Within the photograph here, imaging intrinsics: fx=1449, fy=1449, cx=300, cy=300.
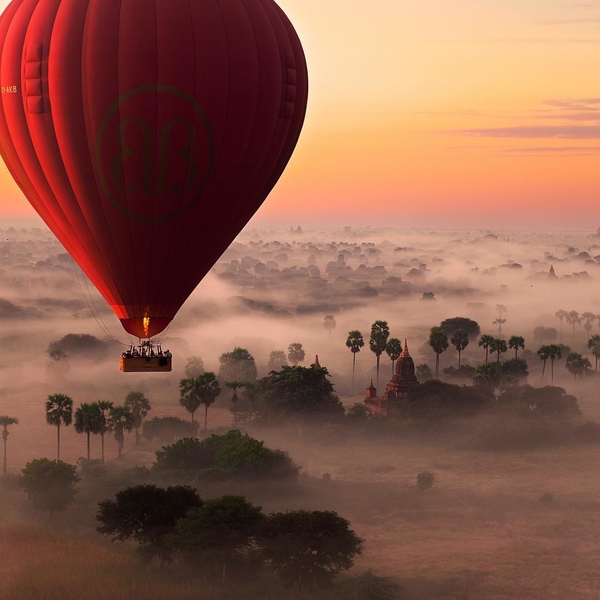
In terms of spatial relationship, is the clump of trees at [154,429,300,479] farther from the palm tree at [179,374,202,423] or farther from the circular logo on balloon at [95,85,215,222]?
the circular logo on balloon at [95,85,215,222]

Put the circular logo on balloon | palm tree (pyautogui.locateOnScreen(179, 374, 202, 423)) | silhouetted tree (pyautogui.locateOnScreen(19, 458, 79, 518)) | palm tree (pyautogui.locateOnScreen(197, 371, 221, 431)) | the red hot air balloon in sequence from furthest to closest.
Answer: palm tree (pyautogui.locateOnScreen(179, 374, 202, 423))
palm tree (pyautogui.locateOnScreen(197, 371, 221, 431))
silhouetted tree (pyautogui.locateOnScreen(19, 458, 79, 518))
the circular logo on balloon
the red hot air balloon

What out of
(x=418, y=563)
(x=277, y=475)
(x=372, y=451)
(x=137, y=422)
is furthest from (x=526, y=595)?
(x=137, y=422)

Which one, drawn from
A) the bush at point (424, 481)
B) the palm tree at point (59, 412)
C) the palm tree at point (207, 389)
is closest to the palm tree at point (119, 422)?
the palm tree at point (59, 412)

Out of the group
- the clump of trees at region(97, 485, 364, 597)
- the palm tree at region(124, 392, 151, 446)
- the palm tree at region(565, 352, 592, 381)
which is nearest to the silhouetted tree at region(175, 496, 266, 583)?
the clump of trees at region(97, 485, 364, 597)

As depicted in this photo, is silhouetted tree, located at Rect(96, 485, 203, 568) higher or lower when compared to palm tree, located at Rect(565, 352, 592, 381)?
lower

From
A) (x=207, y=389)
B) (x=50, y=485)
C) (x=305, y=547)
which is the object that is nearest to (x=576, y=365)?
(x=207, y=389)

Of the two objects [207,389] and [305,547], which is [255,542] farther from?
[207,389]

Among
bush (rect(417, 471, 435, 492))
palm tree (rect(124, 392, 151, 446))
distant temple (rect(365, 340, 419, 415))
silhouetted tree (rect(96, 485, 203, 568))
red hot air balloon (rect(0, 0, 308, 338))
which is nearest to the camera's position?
red hot air balloon (rect(0, 0, 308, 338))
